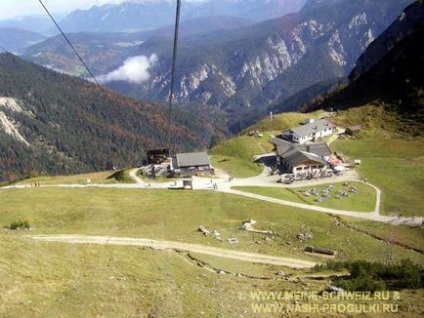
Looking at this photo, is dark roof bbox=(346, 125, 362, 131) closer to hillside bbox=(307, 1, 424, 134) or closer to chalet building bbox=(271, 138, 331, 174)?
hillside bbox=(307, 1, 424, 134)

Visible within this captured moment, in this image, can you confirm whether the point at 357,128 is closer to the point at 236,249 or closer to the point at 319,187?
the point at 319,187

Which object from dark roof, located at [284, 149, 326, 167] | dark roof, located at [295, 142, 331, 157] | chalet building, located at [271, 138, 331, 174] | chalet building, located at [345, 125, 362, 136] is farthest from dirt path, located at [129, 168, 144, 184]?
chalet building, located at [345, 125, 362, 136]

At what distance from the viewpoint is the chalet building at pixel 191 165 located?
336ft

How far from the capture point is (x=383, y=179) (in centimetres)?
9894

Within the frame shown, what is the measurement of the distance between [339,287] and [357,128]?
111m

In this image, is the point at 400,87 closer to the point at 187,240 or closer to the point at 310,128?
the point at 310,128

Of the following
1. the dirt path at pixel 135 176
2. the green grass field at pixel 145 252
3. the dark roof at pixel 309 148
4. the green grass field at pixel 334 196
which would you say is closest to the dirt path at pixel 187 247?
the green grass field at pixel 145 252

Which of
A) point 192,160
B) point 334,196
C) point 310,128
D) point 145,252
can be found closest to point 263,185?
point 334,196

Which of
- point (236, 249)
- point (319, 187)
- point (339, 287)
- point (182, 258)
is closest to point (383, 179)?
point (319, 187)

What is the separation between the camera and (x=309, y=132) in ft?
427

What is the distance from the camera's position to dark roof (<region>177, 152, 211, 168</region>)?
4058 inches

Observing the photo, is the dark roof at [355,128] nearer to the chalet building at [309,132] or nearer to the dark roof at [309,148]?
the chalet building at [309,132]

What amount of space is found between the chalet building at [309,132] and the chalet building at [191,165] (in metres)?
32.7

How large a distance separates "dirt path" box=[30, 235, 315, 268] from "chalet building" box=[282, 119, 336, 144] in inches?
2998
